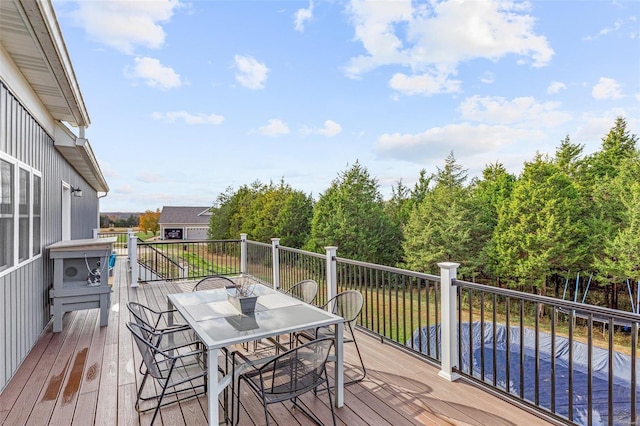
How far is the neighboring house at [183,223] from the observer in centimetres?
3447

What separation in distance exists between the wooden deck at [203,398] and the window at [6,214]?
1127 millimetres

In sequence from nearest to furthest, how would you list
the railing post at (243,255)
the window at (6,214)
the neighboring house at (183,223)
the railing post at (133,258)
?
1. the window at (6,214)
2. the railing post at (133,258)
3. the railing post at (243,255)
4. the neighboring house at (183,223)

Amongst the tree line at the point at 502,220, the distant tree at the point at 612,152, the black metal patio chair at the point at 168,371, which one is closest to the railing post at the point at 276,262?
the black metal patio chair at the point at 168,371

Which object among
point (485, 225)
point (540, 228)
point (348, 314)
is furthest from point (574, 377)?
point (348, 314)

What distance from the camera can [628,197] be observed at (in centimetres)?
1378

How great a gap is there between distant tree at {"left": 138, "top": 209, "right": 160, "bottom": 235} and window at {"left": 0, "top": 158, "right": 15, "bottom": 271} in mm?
39850

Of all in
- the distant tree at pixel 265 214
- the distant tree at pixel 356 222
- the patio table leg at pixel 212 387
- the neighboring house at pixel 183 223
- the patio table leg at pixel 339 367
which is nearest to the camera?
the patio table leg at pixel 212 387

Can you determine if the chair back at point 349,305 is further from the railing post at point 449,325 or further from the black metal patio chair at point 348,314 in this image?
the railing post at point 449,325

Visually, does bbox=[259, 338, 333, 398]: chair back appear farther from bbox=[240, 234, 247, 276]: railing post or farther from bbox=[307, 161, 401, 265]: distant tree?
bbox=[307, 161, 401, 265]: distant tree

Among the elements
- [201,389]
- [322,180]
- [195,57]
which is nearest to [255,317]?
[201,389]

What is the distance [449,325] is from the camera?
3131 millimetres

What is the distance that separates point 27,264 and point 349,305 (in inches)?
138

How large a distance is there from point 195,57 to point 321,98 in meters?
5.59

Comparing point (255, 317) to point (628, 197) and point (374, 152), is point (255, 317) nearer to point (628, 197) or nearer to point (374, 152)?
point (628, 197)
